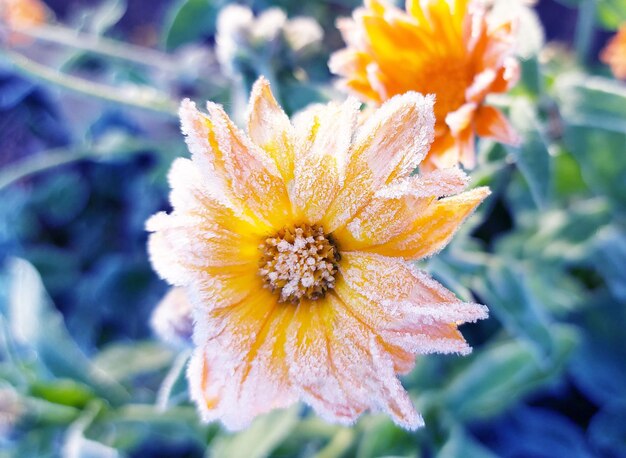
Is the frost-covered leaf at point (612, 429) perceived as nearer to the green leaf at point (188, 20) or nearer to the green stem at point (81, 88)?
the green stem at point (81, 88)

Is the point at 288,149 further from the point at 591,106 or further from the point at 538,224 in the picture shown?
the point at 538,224

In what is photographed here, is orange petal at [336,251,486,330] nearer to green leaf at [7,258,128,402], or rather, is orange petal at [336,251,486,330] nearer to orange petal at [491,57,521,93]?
orange petal at [491,57,521,93]

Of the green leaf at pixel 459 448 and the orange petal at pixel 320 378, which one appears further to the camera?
the green leaf at pixel 459 448

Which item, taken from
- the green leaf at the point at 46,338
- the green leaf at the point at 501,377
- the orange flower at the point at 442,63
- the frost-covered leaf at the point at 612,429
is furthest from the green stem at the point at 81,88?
the frost-covered leaf at the point at 612,429

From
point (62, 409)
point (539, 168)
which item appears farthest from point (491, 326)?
point (62, 409)

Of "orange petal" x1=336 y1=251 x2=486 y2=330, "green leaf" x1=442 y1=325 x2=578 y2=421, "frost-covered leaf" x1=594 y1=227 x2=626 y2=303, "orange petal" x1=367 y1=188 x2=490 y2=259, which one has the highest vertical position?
"orange petal" x1=367 y1=188 x2=490 y2=259

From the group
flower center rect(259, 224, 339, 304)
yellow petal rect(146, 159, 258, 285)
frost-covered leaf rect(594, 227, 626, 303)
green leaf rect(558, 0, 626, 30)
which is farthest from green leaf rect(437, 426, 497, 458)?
green leaf rect(558, 0, 626, 30)
